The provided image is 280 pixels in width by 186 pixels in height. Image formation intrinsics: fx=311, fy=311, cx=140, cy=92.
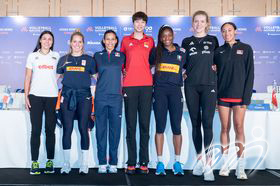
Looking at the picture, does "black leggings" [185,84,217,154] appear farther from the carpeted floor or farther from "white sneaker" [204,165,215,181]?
the carpeted floor

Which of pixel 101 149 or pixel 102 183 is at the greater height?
pixel 101 149

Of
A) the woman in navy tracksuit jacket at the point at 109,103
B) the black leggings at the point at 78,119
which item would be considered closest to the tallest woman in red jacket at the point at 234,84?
the woman in navy tracksuit jacket at the point at 109,103

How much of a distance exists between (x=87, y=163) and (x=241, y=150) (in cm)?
123

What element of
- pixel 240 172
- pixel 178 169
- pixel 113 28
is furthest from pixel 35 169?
pixel 113 28

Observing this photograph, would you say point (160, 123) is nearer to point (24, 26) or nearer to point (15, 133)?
point (15, 133)

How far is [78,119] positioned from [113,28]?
366 cm

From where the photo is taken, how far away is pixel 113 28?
586 centimetres

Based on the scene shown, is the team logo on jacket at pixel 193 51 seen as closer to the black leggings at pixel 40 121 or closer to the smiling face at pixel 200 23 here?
the smiling face at pixel 200 23

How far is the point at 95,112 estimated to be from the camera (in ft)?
8.23

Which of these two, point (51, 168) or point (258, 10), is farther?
point (258, 10)

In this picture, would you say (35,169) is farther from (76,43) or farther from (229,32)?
(229,32)

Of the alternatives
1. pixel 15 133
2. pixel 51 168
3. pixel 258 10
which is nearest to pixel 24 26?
pixel 15 133

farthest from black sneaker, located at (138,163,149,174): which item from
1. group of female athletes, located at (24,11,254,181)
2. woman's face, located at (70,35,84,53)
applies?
woman's face, located at (70,35,84,53)

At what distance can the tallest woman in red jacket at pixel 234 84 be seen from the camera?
2.38 metres
